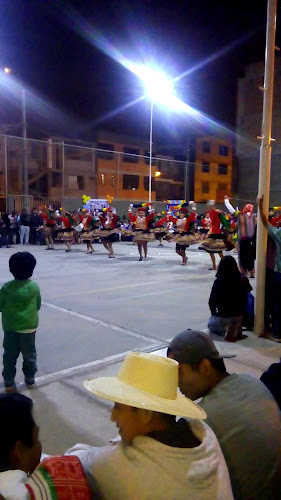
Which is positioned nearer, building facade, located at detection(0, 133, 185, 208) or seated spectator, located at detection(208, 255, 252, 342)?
seated spectator, located at detection(208, 255, 252, 342)

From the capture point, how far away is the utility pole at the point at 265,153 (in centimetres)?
515

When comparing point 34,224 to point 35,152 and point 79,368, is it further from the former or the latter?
point 79,368

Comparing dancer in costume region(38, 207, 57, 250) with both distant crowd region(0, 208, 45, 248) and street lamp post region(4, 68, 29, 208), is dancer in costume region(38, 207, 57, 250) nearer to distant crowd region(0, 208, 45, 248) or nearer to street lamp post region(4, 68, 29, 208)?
distant crowd region(0, 208, 45, 248)

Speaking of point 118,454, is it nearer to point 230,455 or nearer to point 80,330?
point 230,455

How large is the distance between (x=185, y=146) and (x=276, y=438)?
45.9m

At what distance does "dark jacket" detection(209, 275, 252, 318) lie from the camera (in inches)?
212

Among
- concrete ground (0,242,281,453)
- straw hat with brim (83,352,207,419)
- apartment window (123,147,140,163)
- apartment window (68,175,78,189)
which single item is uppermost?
apartment window (123,147,140,163)

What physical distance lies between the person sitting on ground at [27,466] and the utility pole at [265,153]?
436 cm

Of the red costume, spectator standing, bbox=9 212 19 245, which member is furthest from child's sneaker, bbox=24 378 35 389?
spectator standing, bbox=9 212 19 245

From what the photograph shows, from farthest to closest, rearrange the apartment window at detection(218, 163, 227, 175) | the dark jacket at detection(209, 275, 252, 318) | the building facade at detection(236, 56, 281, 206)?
the apartment window at detection(218, 163, 227, 175)
the building facade at detection(236, 56, 281, 206)
the dark jacket at detection(209, 275, 252, 318)

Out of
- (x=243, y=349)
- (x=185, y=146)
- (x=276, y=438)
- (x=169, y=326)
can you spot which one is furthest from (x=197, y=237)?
(x=185, y=146)

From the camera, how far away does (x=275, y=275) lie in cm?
534

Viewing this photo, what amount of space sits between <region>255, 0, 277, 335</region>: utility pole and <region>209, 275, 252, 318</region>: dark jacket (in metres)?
0.24

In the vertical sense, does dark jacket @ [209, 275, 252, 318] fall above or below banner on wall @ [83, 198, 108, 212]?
below
